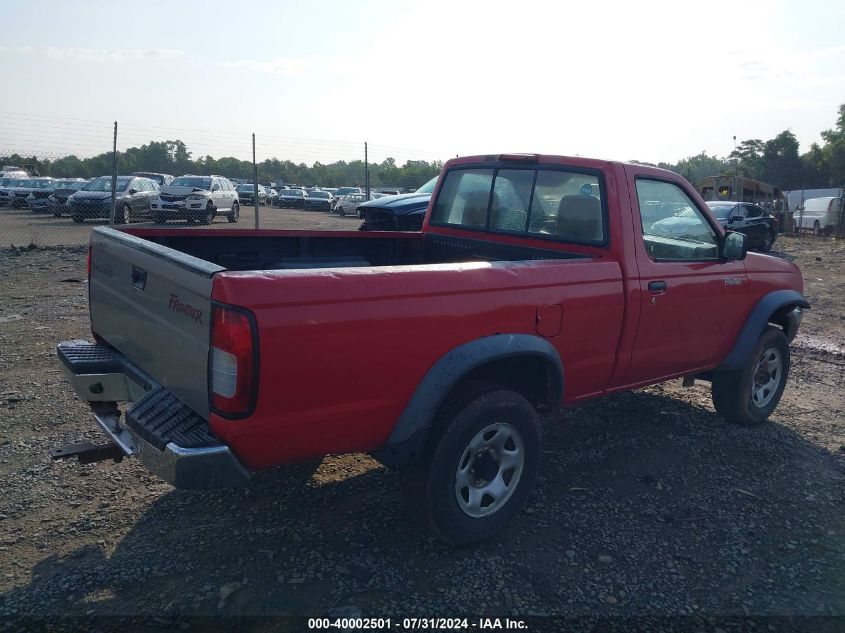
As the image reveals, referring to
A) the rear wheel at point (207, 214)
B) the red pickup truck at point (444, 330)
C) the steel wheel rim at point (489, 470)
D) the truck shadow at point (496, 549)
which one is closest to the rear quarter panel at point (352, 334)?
the red pickup truck at point (444, 330)

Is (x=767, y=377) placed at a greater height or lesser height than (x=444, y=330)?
lesser

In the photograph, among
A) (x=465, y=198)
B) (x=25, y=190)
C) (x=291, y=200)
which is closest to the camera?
(x=465, y=198)

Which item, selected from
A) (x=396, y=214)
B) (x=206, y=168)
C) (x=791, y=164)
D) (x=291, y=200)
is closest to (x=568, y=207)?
(x=396, y=214)

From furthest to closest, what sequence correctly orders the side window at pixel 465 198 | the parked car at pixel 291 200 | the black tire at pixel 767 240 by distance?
the parked car at pixel 291 200 → the black tire at pixel 767 240 → the side window at pixel 465 198

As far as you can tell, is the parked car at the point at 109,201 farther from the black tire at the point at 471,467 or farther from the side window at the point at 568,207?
the black tire at the point at 471,467

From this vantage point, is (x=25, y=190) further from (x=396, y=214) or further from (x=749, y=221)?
(x=749, y=221)

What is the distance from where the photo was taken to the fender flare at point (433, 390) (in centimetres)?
292

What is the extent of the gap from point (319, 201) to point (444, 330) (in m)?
33.3

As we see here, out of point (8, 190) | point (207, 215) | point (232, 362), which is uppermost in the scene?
point (8, 190)

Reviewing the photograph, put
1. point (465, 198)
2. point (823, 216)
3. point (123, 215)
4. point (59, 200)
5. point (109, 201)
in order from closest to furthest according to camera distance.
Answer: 1. point (465, 198)
2. point (123, 215)
3. point (109, 201)
4. point (59, 200)
5. point (823, 216)

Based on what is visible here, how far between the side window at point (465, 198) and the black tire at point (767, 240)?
16.0 metres

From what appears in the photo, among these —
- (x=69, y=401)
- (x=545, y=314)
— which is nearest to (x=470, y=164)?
(x=545, y=314)

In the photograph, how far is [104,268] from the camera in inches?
143

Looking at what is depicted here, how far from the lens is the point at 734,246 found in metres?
4.35
